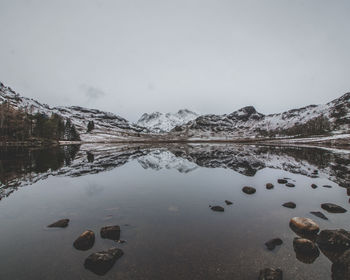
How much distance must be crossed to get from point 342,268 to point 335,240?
7.94ft

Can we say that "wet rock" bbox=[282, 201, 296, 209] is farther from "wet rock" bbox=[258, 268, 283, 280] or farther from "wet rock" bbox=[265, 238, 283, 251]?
"wet rock" bbox=[258, 268, 283, 280]

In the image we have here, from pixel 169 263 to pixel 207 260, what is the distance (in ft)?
5.89

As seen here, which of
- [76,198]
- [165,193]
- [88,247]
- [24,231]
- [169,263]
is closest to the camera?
[169,263]

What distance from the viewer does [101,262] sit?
7.99 m

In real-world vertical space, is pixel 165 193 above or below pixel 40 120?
below

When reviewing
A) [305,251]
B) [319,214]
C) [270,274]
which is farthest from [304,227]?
[270,274]

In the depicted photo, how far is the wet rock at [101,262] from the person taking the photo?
7.77 metres

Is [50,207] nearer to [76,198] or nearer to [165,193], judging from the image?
[76,198]

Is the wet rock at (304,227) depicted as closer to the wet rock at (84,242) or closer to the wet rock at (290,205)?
the wet rock at (290,205)

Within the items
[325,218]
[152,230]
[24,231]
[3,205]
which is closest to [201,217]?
[152,230]

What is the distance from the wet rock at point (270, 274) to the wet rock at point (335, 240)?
409cm

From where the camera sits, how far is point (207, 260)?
27.7 feet

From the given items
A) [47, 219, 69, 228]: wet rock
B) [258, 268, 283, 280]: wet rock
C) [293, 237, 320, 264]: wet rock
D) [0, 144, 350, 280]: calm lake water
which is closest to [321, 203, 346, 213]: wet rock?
[0, 144, 350, 280]: calm lake water

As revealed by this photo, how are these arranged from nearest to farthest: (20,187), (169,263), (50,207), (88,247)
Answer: (169,263) → (88,247) → (50,207) → (20,187)
